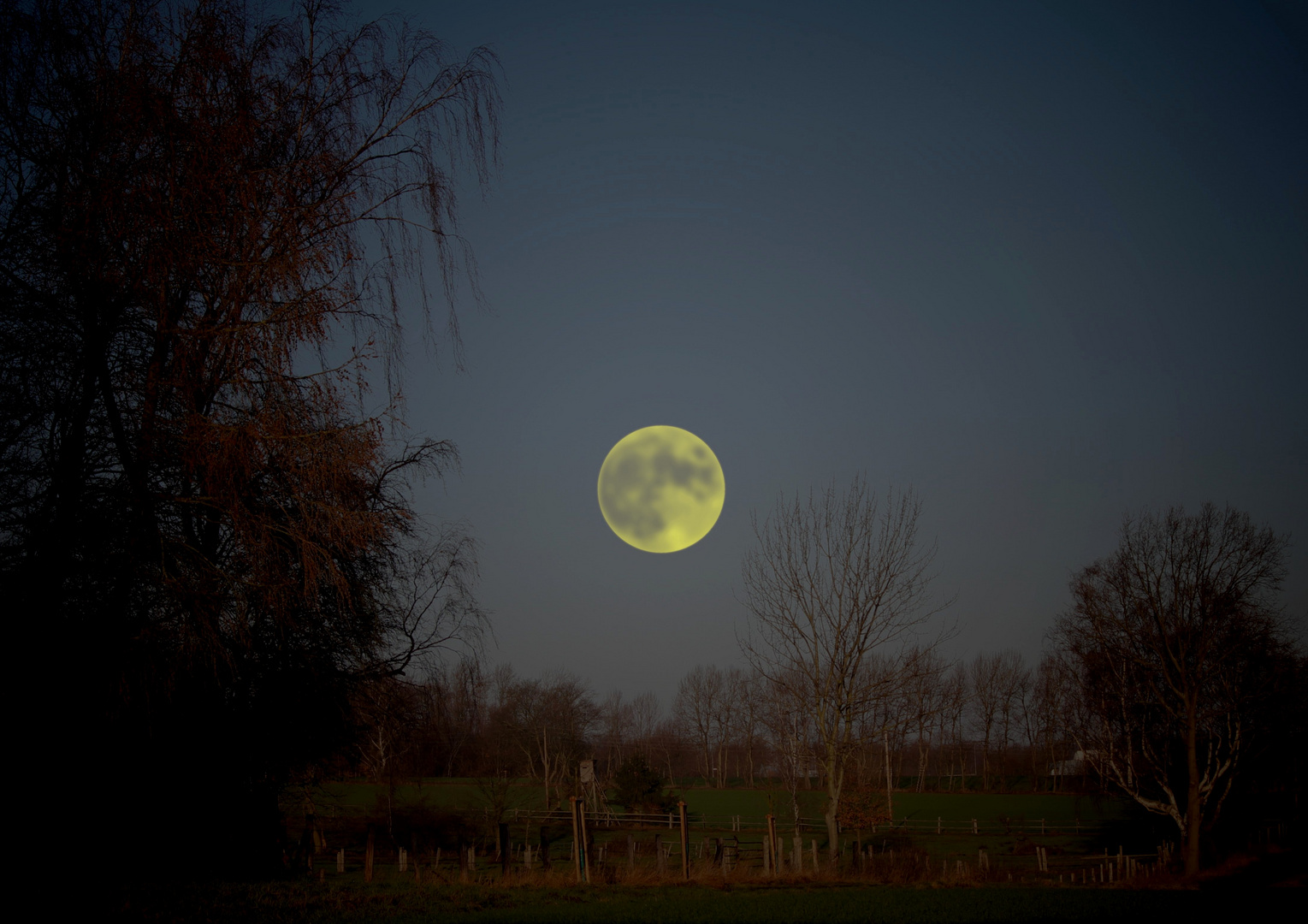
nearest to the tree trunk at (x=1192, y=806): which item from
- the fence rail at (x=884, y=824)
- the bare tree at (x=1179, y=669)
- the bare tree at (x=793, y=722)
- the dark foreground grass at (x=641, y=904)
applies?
the bare tree at (x=1179, y=669)

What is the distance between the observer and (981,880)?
614 inches

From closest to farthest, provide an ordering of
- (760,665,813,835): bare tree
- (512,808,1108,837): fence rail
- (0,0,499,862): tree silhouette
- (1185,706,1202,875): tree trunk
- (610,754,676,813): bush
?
1. (0,0,499,862): tree silhouette
2. (760,665,813,835): bare tree
3. (1185,706,1202,875): tree trunk
4. (512,808,1108,837): fence rail
5. (610,754,676,813): bush

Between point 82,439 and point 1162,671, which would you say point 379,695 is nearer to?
point 82,439

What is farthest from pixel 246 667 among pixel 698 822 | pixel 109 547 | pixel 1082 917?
pixel 698 822

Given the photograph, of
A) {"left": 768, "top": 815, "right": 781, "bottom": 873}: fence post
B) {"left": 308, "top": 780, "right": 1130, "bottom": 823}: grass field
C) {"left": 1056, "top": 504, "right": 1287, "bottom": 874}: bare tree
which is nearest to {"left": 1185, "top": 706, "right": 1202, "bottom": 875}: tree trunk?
{"left": 1056, "top": 504, "right": 1287, "bottom": 874}: bare tree

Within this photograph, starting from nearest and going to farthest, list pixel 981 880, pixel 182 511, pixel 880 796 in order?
1. pixel 182 511
2. pixel 981 880
3. pixel 880 796

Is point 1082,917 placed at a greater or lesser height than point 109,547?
lesser

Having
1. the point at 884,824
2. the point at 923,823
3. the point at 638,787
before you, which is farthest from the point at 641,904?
the point at 923,823

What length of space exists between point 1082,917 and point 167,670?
32.0 ft

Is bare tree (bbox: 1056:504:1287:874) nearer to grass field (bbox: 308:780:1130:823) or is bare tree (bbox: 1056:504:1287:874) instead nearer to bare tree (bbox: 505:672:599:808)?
grass field (bbox: 308:780:1130:823)

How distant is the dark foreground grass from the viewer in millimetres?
6535

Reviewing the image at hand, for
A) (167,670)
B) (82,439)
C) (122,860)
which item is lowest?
(122,860)

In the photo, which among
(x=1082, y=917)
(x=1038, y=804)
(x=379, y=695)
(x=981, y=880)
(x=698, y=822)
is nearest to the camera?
(x=1082, y=917)

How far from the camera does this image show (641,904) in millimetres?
9695
